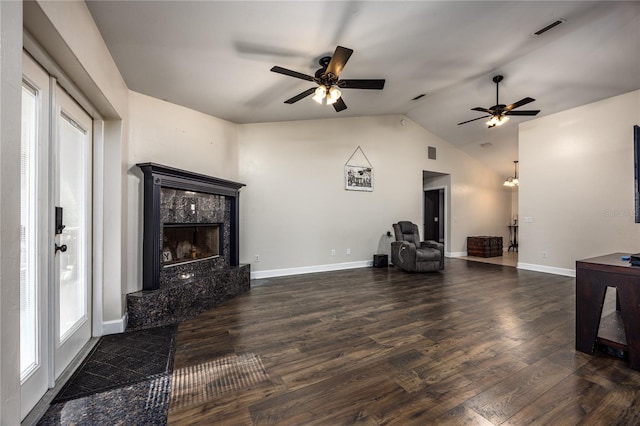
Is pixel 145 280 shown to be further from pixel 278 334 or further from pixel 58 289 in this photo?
pixel 278 334

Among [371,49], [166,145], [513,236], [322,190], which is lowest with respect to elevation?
[513,236]

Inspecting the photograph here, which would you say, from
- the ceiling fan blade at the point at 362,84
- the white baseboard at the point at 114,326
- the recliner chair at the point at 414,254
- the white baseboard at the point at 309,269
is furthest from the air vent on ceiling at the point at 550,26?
the white baseboard at the point at 114,326

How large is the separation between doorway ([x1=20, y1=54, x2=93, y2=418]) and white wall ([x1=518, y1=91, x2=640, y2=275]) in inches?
291

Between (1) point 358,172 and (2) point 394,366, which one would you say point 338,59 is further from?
(1) point 358,172

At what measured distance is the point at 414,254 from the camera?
5.22m

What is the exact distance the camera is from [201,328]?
2.67 meters

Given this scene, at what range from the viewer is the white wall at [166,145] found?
2.85 metres

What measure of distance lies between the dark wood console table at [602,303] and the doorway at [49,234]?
3.89m

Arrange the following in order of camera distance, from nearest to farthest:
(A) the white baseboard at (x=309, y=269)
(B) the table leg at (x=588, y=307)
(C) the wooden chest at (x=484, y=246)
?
(B) the table leg at (x=588, y=307) < (A) the white baseboard at (x=309, y=269) < (C) the wooden chest at (x=484, y=246)

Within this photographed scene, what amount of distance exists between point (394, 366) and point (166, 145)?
11.3 ft

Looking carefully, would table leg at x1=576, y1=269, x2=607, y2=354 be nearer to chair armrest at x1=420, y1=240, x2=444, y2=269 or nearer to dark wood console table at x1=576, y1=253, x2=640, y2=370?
dark wood console table at x1=576, y1=253, x2=640, y2=370

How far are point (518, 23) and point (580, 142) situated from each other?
346cm

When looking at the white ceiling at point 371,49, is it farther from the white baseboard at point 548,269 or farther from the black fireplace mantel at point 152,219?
the white baseboard at point 548,269

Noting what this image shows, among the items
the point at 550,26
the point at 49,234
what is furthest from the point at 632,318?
the point at 49,234
